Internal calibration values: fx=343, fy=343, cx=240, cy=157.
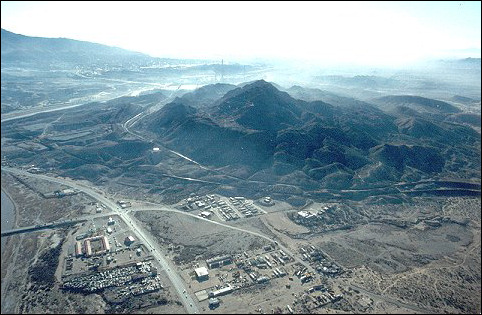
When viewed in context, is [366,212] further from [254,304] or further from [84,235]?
[84,235]

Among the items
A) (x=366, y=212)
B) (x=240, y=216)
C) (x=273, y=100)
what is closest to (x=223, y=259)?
(x=240, y=216)

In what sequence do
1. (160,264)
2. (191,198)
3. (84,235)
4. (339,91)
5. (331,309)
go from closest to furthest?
(331,309) < (160,264) < (84,235) < (191,198) < (339,91)

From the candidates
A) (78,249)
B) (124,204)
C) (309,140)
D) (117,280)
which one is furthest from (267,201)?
(78,249)

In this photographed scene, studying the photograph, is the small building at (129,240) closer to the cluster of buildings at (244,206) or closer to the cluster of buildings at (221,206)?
the cluster of buildings at (221,206)

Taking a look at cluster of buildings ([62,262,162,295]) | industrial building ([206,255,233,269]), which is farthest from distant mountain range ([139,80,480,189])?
cluster of buildings ([62,262,162,295])

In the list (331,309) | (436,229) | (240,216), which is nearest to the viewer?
(331,309)

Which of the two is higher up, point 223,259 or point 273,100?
point 273,100
